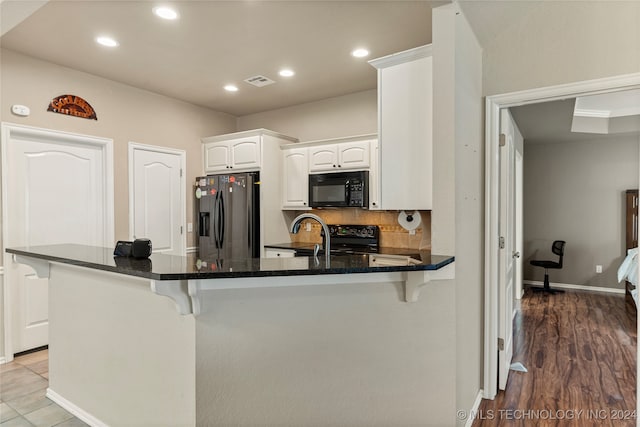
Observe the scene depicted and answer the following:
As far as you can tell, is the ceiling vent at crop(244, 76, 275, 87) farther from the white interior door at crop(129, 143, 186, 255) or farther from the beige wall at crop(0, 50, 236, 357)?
the white interior door at crop(129, 143, 186, 255)

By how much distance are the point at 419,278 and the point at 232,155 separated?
3222 millimetres

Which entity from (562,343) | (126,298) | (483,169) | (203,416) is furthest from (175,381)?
(562,343)

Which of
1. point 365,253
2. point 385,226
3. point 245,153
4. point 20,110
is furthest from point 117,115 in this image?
point 385,226

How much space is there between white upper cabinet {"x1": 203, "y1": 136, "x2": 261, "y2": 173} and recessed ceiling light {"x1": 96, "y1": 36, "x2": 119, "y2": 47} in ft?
5.39

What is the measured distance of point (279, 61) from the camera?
129 inches

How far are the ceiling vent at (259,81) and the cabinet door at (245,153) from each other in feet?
1.99

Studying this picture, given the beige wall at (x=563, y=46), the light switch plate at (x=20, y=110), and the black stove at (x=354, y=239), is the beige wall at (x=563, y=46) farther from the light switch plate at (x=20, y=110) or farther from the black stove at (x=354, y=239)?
the light switch plate at (x=20, y=110)

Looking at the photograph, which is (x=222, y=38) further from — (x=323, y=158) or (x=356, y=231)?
(x=356, y=231)

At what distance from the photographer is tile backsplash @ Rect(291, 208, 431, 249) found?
370 cm

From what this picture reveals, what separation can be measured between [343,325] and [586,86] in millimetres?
1951

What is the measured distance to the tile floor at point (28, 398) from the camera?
224 centimetres

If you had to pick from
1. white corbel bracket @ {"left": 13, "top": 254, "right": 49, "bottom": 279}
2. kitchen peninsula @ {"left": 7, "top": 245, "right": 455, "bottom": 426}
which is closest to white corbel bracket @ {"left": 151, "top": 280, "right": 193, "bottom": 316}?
kitchen peninsula @ {"left": 7, "top": 245, "right": 455, "bottom": 426}

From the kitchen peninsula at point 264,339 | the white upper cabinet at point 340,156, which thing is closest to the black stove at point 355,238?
the white upper cabinet at point 340,156

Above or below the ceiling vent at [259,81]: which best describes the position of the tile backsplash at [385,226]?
below
